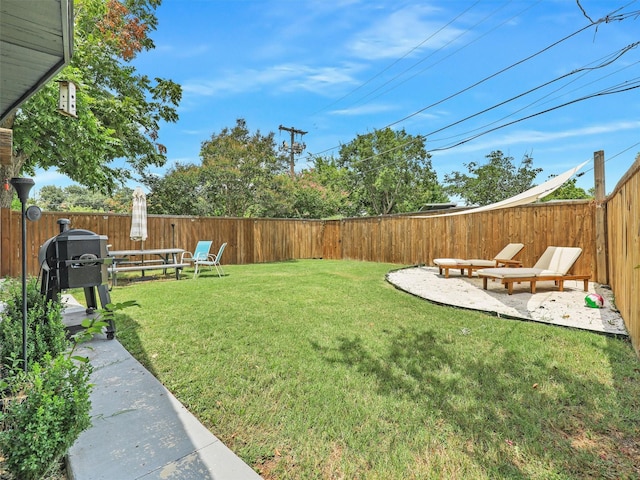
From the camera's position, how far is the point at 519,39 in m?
7.69

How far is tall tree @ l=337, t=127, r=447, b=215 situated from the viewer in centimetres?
2341

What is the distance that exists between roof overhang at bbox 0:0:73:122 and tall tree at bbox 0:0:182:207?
376 centimetres

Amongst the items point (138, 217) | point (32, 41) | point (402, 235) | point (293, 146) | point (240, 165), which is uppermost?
point (293, 146)

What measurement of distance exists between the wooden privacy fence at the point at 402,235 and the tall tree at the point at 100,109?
1.28m

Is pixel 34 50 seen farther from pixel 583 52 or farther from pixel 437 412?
pixel 583 52

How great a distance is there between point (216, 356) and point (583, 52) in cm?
914

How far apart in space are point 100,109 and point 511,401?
10115mm

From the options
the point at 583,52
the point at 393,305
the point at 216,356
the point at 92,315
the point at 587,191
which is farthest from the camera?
the point at 587,191

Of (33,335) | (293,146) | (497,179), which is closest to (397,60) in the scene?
(293,146)

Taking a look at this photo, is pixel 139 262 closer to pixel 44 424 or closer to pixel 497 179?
pixel 44 424

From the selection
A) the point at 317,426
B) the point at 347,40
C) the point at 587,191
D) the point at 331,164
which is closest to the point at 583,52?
the point at 347,40

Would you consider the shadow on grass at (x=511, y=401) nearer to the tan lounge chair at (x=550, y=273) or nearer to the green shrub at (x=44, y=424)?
the green shrub at (x=44, y=424)

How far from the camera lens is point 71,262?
9.16ft

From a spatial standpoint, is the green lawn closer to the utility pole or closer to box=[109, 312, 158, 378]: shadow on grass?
box=[109, 312, 158, 378]: shadow on grass
